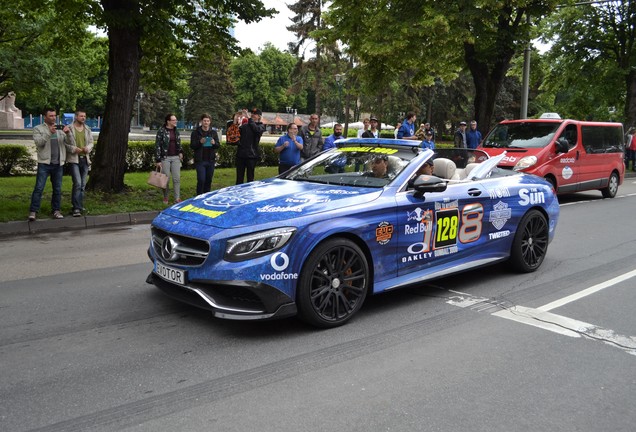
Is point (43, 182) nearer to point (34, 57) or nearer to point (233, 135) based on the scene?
point (233, 135)

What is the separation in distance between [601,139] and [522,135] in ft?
8.72

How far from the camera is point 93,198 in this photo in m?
12.0

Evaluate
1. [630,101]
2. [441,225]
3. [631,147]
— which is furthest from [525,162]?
[630,101]

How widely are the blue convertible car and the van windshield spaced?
7.29 metres

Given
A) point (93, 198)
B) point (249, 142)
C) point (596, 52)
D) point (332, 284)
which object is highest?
point (596, 52)

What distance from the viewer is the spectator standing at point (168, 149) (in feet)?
39.2

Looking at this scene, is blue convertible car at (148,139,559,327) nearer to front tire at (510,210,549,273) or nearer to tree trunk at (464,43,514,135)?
front tire at (510,210,549,273)

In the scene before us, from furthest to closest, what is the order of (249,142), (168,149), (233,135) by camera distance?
(233,135) < (249,142) < (168,149)

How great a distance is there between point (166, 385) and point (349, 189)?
2.46 m

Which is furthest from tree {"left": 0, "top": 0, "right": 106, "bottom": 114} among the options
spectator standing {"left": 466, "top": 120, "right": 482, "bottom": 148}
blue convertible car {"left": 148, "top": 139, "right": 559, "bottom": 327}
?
blue convertible car {"left": 148, "top": 139, "right": 559, "bottom": 327}

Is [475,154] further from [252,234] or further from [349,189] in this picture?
[252,234]

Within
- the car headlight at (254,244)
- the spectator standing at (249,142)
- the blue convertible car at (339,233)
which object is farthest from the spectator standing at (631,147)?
the car headlight at (254,244)

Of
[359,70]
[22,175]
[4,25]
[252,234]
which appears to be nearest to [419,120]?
[359,70]

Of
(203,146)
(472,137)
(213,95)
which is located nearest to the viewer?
(203,146)
